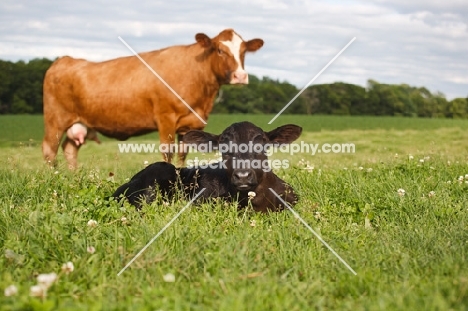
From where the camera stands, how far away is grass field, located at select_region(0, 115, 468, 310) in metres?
3.71

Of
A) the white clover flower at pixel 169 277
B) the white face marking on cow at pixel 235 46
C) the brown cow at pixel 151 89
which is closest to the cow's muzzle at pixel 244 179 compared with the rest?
the white clover flower at pixel 169 277

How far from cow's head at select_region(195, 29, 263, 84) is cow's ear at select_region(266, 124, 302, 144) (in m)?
4.73

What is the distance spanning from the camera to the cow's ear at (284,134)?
22.5 ft

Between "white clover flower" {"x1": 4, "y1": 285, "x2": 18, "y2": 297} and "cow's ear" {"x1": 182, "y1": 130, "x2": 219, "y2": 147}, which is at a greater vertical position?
"cow's ear" {"x1": 182, "y1": 130, "x2": 219, "y2": 147}

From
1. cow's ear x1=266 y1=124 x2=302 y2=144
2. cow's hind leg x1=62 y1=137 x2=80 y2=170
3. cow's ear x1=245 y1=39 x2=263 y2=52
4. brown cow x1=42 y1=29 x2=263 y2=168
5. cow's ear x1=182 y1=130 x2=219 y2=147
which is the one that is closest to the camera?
cow's ear x1=266 y1=124 x2=302 y2=144

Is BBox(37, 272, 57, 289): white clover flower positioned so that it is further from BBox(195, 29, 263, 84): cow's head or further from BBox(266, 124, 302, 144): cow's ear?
BBox(195, 29, 263, 84): cow's head

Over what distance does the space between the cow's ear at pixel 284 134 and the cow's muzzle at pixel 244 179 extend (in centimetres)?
86

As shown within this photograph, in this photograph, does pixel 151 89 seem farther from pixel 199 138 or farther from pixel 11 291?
pixel 11 291

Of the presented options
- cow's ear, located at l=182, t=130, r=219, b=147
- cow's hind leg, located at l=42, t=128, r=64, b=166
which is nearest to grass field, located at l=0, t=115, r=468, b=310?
cow's ear, located at l=182, t=130, r=219, b=147

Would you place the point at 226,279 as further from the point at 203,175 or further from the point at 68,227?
the point at 203,175

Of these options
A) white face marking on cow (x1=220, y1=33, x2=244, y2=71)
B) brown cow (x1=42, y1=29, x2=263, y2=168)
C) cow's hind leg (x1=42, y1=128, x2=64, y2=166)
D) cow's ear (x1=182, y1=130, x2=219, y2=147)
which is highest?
white face marking on cow (x1=220, y1=33, x2=244, y2=71)

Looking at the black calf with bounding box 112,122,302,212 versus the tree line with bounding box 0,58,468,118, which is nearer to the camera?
the black calf with bounding box 112,122,302,212

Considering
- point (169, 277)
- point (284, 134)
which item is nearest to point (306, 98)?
point (284, 134)

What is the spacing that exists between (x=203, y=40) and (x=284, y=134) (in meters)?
5.43
